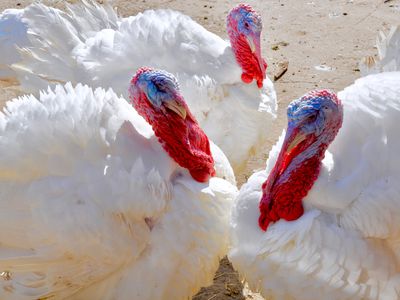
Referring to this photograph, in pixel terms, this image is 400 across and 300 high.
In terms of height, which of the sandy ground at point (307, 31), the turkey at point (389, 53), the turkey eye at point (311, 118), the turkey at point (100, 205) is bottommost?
the sandy ground at point (307, 31)

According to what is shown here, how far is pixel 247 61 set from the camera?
15.2 feet

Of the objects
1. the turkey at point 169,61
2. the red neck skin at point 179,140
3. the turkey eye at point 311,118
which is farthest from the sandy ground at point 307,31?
the turkey eye at point 311,118

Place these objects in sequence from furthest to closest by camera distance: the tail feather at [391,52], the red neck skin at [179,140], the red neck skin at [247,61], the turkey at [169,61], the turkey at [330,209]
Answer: the red neck skin at [247,61] → the turkey at [169,61] → the tail feather at [391,52] → the red neck skin at [179,140] → the turkey at [330,209]

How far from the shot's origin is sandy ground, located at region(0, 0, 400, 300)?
618 cm

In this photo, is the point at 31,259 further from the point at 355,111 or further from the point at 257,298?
the point at 355,111

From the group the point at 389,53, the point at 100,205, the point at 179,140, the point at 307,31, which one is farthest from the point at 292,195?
the point at 307,31

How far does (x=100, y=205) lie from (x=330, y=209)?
1.13m

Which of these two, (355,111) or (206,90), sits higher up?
(355,111)

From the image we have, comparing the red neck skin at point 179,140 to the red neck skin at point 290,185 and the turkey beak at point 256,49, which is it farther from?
the turkey beak at point 256,49

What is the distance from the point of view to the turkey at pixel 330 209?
10.9ft

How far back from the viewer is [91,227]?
3.41 m

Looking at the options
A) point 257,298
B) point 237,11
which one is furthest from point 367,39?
point 257,298

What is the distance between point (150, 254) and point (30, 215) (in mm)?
628

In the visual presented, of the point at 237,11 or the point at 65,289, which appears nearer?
the point at 65,289
